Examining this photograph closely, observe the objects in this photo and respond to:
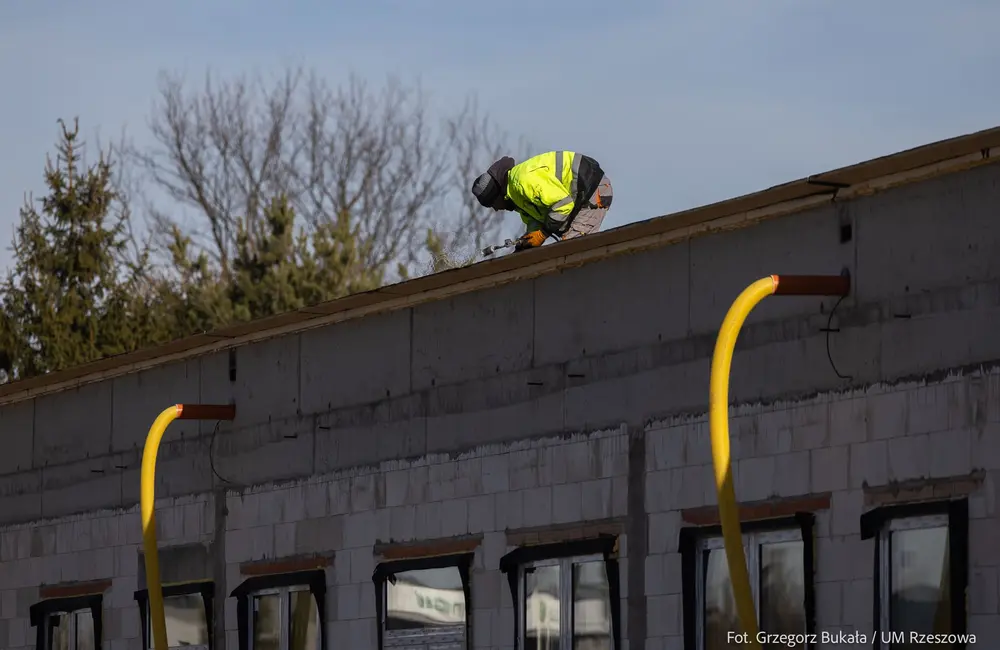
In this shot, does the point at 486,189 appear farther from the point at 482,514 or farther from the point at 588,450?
the point at 588,450

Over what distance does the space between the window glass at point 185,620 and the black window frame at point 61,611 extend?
0.98 metres

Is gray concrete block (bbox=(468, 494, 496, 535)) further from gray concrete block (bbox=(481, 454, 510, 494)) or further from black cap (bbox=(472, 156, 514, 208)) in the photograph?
black cap (bbox=(472, 156, 514, 208))

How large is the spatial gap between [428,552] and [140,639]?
4.79m

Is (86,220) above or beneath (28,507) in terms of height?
above

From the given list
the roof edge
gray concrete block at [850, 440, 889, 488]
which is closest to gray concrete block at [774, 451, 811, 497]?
gray concrete block at [850, 440, 889, 488]

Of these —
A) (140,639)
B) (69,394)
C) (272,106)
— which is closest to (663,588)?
(140,639)

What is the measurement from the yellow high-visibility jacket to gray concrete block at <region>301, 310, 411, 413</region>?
1788 millimetres

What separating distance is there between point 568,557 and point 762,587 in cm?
202

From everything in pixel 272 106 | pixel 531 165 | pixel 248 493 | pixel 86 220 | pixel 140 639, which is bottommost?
pixel 140 639

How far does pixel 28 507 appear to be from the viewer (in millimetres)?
20688

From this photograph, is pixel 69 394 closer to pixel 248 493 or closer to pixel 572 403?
pixel 248 493

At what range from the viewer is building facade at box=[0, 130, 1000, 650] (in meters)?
10.5

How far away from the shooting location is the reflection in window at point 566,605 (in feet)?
43.0

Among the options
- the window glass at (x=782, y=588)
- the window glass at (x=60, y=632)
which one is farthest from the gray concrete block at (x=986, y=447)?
the window glass at (x=60, y=632)
